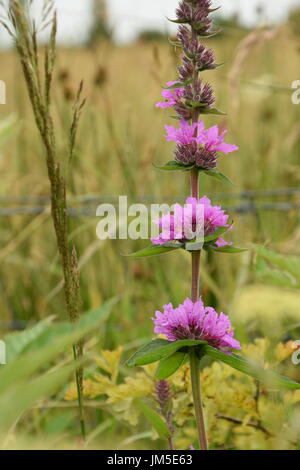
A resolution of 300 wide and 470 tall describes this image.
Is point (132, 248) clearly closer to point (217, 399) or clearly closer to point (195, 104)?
point (217, 399)

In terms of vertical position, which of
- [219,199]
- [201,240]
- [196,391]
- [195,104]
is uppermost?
[219,199]

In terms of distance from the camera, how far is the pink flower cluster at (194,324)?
0.50 meters

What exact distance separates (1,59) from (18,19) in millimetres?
3594

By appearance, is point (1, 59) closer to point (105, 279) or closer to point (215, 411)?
point (105, 279)

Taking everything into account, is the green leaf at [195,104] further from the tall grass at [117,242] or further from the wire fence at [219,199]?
the wire fence at [219,199]

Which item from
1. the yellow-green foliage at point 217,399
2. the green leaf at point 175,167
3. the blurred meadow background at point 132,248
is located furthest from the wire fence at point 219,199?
the green leaf at point 175,167

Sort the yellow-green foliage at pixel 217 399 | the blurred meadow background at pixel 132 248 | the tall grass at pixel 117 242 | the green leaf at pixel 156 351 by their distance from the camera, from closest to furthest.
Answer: the green leaf at pixel 156 351, the yellow-green foliage at pixel 217 399, the blurred meadow background at pixel 132 248, the tall grass at pixel 117 242

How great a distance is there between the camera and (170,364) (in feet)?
1.67

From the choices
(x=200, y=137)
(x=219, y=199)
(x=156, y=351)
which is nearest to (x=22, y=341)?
(x=156, y=351)

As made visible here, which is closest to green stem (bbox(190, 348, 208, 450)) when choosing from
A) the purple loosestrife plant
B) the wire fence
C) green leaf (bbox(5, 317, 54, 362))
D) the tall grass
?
the purple loosestrife plant

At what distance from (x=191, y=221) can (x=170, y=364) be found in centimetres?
12

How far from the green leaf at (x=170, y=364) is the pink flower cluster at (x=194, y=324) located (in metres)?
0.01

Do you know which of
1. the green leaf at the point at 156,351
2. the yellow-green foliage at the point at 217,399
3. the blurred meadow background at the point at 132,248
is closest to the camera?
the green leaf at the point at 156,351
